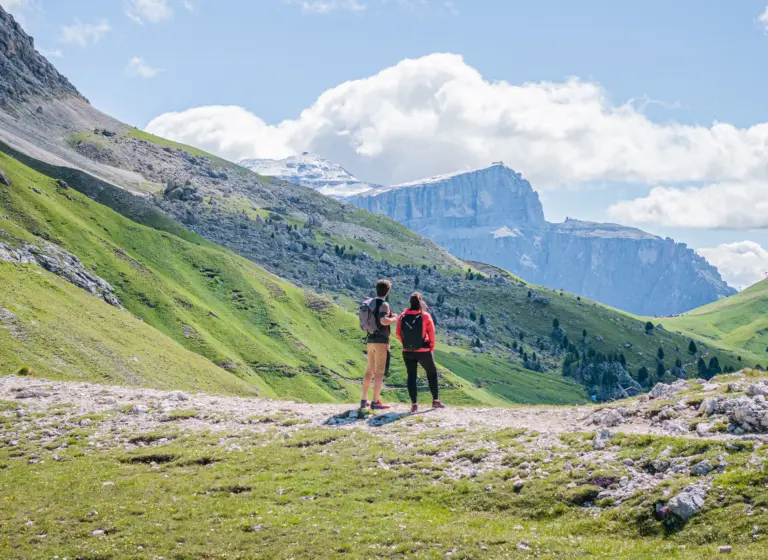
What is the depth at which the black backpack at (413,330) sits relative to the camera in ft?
93.1

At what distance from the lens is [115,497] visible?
20875mm

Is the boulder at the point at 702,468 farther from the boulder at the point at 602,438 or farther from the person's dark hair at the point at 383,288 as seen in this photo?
the person's dark hair at the point at 383,288

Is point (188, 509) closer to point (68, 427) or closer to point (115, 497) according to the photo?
point (115, 497)

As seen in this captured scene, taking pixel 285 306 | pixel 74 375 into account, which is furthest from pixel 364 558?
pixel 285 306

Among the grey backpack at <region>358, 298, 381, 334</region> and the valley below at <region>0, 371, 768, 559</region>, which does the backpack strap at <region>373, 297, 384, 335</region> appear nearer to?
the grey backpack at <region>358, 298, 381, 334</region>

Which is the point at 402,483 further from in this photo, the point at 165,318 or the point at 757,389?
the point at 165,318

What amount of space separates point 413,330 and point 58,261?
108 metres

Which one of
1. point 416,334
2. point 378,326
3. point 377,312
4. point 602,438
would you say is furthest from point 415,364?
point 602,438

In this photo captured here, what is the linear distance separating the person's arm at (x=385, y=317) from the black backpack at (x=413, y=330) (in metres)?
0.56

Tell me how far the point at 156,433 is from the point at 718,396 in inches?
961

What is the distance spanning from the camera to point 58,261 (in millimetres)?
114688

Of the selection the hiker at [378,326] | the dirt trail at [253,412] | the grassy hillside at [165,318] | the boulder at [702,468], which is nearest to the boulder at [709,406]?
the dirt trail at [253,412]

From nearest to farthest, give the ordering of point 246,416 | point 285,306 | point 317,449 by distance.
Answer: point 317,449 < point 246,416 < point 285,306

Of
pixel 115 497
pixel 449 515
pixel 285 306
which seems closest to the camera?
pixel 449 515
